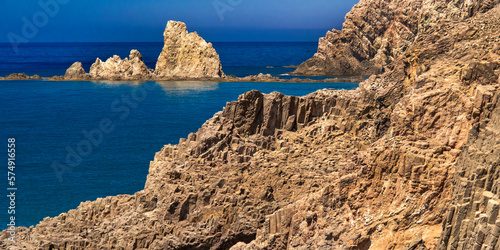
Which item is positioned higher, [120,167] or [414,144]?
[414,144]

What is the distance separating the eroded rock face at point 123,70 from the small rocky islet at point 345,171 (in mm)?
118953

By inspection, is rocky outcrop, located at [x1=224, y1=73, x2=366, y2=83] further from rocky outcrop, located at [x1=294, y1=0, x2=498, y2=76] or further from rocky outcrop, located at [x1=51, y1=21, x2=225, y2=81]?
rocky outcrop, located at [x1=294, y1=0, x2=498, y2=76]

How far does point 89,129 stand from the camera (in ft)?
273

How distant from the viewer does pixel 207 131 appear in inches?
1089

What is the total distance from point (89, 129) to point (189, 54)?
217 feet

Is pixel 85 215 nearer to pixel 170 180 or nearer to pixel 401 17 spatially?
pixel 170 180

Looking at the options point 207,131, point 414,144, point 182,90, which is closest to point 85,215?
point 207,131

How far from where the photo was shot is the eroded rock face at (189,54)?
478ft

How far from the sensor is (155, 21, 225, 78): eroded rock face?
146 metres

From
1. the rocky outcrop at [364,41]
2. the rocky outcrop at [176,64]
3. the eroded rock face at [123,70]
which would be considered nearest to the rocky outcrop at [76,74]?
the rocky outcrop at [176,64]

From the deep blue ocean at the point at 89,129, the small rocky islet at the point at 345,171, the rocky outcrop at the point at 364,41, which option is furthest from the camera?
the rocky outcrop at the point at 364,41

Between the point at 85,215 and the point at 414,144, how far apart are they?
15620 mm

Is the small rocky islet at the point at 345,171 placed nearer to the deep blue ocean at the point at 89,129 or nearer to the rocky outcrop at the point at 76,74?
the deep blue ocean at the point at 89,129

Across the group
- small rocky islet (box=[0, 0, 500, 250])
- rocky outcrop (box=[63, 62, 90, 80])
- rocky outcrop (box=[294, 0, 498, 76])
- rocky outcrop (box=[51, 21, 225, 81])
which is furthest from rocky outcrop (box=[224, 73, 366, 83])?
small rocky islet (box=[0, 0, 500, 250])
